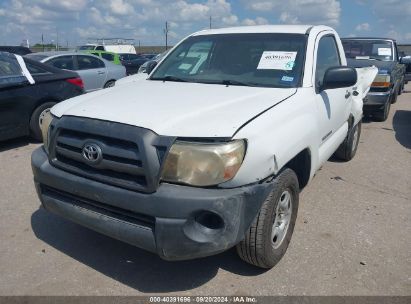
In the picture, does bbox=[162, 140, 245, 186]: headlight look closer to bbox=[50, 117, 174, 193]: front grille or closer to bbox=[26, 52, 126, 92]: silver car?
bbox=[50, 117, 174, 193]: front grille

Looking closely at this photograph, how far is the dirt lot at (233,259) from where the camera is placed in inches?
113

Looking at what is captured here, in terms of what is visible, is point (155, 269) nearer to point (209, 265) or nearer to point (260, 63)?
point (209, 265)

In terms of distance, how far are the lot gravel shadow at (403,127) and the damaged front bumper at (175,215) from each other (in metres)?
5.43


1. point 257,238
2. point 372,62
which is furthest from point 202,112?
A: point 372,62

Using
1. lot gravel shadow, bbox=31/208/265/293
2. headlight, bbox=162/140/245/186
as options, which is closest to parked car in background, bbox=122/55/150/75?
lot gravel shadow, bbox=31/208/265/293

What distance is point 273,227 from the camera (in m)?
2.97

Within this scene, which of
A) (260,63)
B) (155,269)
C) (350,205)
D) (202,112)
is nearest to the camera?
(202,112)

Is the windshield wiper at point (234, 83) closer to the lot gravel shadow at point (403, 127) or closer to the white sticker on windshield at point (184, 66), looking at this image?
the white sticker on windshield at point (184, 66)

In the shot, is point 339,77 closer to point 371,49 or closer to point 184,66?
point 184,66

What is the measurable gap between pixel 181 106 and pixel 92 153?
70 centimetres

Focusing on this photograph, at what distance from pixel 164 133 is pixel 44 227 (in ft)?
6.54

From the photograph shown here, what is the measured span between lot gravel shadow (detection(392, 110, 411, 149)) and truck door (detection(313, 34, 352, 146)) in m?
2.97

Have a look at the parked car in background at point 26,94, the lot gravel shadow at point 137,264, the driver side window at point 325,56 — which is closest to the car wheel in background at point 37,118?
the parked car in background at point 26,94

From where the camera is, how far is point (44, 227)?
3.74 metres
